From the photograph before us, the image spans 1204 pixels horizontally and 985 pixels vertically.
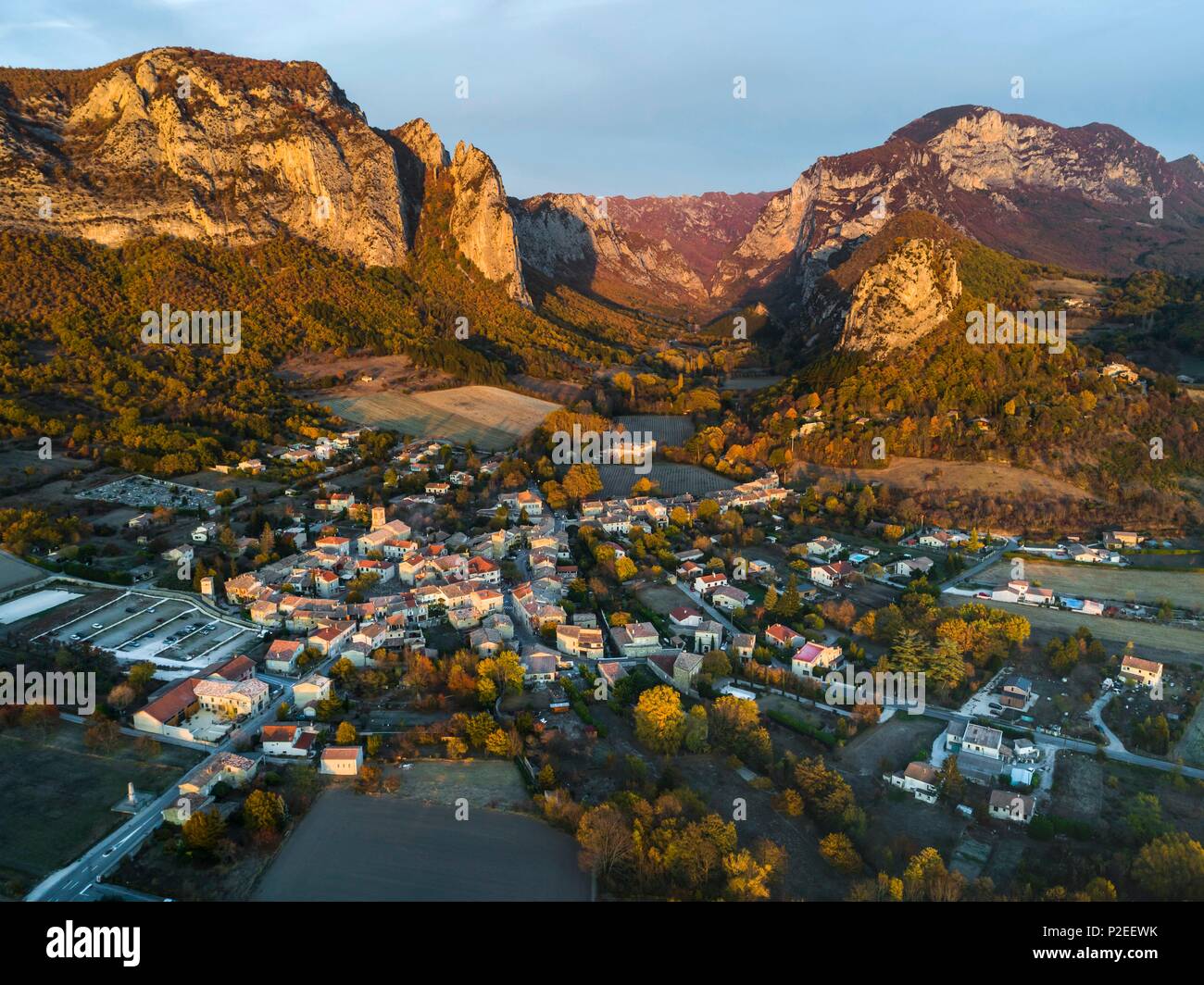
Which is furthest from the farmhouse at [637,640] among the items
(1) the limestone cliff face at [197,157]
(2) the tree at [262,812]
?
(1) the limestone cliff face at [197,157]

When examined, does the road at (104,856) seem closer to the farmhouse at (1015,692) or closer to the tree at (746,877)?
the tree at (746,877)

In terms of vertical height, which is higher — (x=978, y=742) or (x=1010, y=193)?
(x=1010, y=193)

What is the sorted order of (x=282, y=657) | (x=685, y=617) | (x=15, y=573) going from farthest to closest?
1. (x=15, y=573)
2. (x=685, y=617)
3. (x=282, y=657)

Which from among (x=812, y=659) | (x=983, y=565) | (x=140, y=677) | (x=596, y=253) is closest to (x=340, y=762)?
(x=140, y=677)

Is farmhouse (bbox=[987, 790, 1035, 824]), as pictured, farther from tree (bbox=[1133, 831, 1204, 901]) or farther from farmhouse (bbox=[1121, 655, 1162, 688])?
farmhouse (bbox=[1121, 655, 1162, 688])

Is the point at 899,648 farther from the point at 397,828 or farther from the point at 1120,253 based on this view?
the point at 1120,253

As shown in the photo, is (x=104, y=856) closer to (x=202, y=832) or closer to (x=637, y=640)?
(x=202, y=832)
